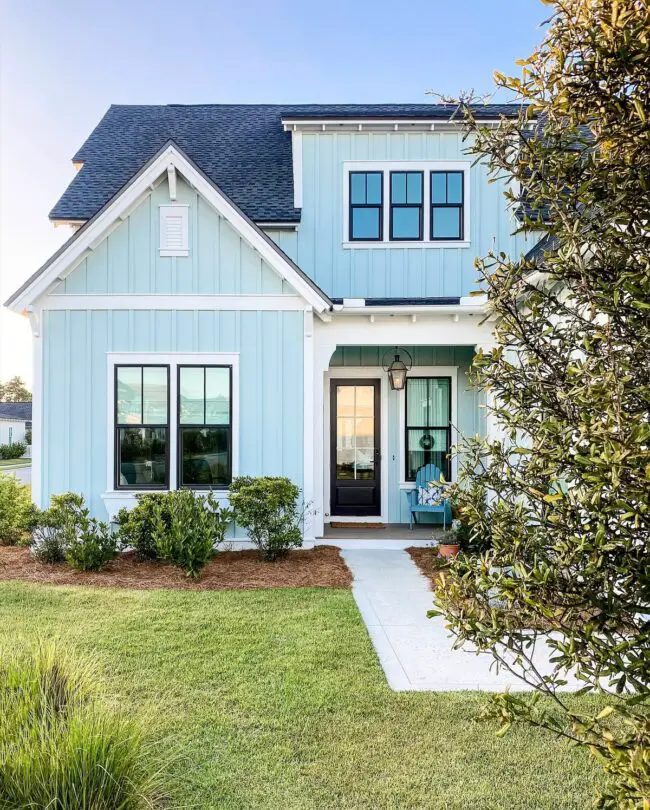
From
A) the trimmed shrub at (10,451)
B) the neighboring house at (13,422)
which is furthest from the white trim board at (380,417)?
the neighboring house at (13,422)

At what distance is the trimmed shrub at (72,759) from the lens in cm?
236

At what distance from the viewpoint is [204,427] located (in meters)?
8.15

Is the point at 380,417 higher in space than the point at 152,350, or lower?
lower

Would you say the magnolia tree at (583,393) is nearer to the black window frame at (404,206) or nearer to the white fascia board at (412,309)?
the white fascia board at (412,309)

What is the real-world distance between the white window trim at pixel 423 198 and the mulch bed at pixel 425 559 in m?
5.14

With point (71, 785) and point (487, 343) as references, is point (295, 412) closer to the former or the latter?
point (487, 343)

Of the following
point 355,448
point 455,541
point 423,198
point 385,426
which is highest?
point 423,198

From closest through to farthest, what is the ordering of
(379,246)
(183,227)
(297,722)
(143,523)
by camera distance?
(297,722) < (143,523) < (183,227) < (379,246)

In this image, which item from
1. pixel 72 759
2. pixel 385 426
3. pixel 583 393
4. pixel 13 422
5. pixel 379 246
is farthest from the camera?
pixel 13 422

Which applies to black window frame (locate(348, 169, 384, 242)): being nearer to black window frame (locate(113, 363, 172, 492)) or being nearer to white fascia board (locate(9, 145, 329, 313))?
white fascia board (locate(9, 145, 329, 313))

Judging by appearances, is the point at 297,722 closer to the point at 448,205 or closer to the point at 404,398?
the point at 404,398

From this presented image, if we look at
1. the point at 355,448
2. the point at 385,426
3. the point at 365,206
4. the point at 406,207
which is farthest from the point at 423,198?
the point at 355,448

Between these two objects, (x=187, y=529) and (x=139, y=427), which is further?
(x=139, y=427)

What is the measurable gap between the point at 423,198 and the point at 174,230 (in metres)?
4.40
